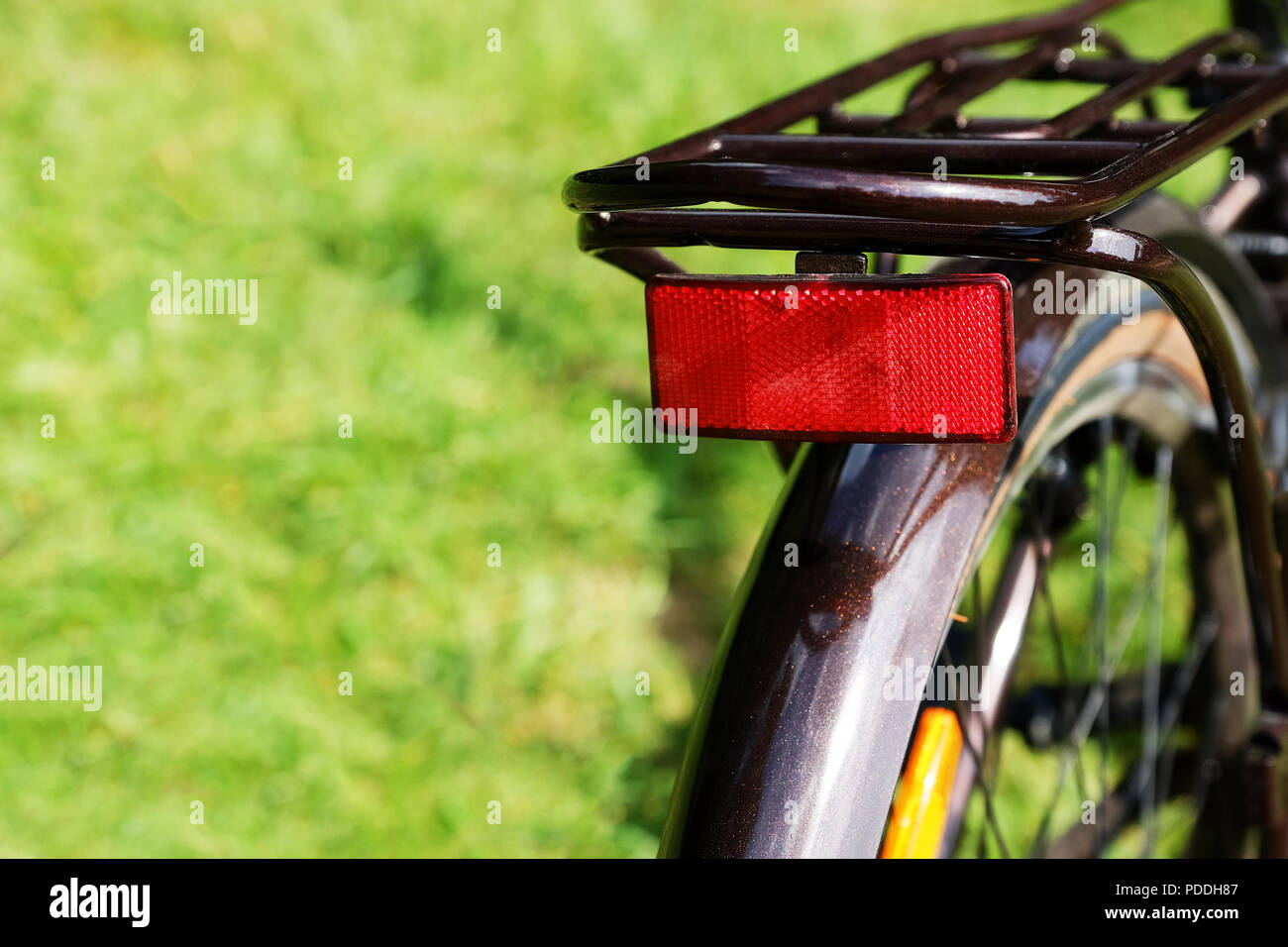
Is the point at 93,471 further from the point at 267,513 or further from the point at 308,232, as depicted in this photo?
the point at 308,232

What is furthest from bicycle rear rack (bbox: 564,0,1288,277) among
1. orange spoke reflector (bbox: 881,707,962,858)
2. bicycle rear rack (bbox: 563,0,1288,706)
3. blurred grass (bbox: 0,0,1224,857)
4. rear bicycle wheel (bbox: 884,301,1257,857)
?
blurred grass (bbox: 0,0,1224,857)

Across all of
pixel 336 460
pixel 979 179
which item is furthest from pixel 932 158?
pixel 336 460

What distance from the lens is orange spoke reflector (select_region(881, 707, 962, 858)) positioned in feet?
3.92

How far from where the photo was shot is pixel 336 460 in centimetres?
263

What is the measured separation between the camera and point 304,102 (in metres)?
3.54

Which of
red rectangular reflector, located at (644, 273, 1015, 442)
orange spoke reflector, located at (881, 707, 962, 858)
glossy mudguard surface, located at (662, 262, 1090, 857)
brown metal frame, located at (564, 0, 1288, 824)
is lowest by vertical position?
orange spoke reflector, located at (881, 707, 962, 858)

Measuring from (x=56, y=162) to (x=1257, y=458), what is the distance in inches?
115

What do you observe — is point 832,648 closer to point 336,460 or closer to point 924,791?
point 924,791

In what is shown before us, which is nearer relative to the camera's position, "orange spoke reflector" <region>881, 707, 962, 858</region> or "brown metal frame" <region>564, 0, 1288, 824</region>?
"brown metal frame" <region>564, 0, 1288, 824</region>

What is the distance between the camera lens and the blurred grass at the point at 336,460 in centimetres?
218

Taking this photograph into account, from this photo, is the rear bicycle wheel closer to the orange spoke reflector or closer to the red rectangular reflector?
the orange spoke reflector

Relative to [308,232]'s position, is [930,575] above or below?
below

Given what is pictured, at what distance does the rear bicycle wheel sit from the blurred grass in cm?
74
